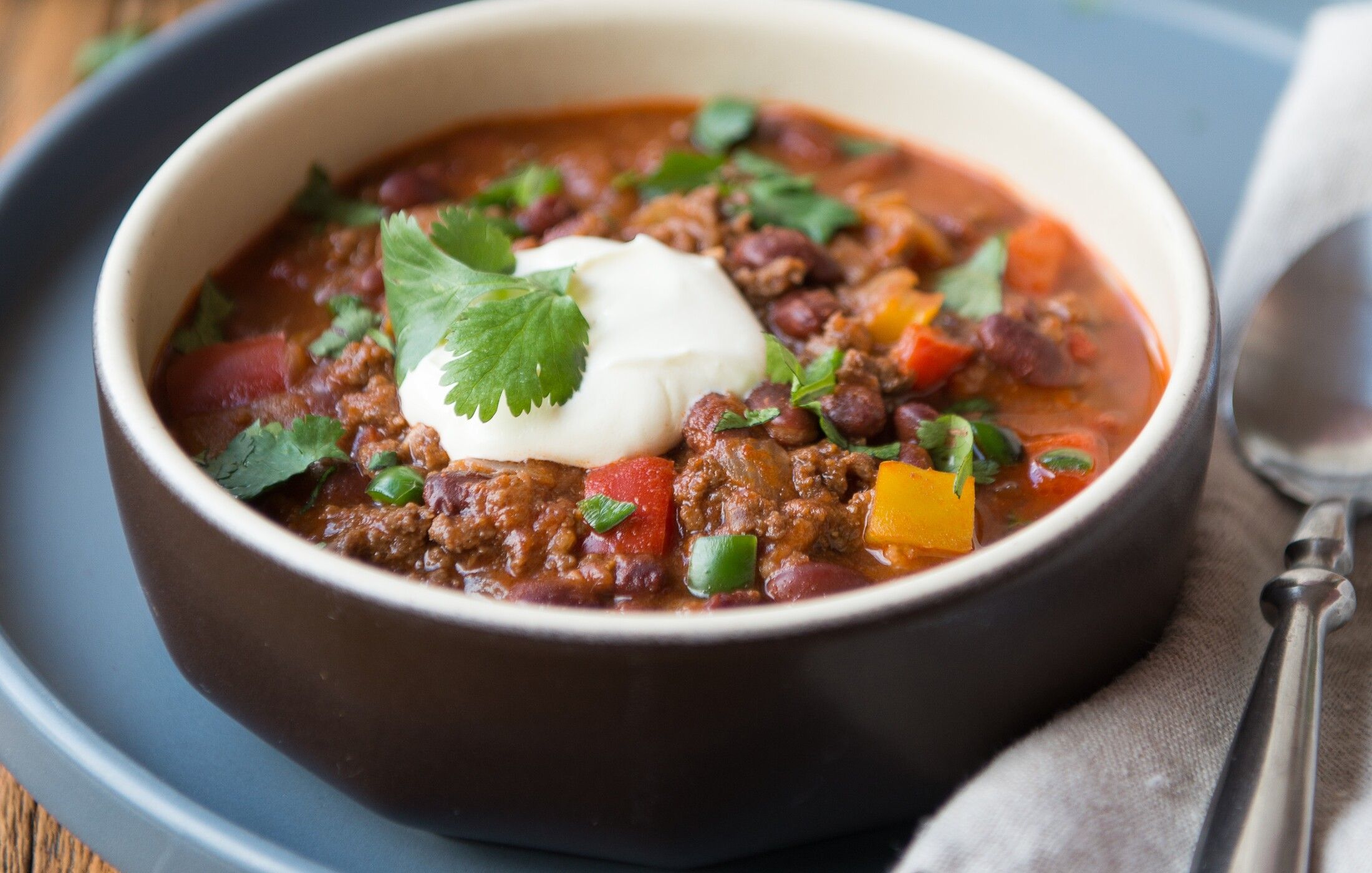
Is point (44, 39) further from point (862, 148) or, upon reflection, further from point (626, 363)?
point (626, 363)

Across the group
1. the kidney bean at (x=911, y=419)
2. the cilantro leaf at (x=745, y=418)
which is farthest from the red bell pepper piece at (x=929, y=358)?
the cilantro leaf at (x=745, y=418)

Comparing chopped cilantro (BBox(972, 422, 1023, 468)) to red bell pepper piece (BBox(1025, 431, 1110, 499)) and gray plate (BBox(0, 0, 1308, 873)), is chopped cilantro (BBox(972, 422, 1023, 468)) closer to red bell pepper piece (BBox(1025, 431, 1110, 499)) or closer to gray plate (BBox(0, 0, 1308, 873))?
red bell pepper piece (BBox(1025, 431, 1110, 499))

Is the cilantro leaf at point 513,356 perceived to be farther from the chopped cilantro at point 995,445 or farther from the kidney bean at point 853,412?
the chopped cilantro at point 995,445

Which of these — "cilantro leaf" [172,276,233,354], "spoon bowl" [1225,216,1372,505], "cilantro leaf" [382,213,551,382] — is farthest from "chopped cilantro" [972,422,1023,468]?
"cilantro leaf" [172,276,233,354]

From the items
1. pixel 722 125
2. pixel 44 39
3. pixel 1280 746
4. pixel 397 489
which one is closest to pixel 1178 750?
pixel 1280 746

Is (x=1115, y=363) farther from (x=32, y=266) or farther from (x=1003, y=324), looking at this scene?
(x=32, y=266)

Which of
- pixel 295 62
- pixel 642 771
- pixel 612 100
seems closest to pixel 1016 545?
pixel 642 771
